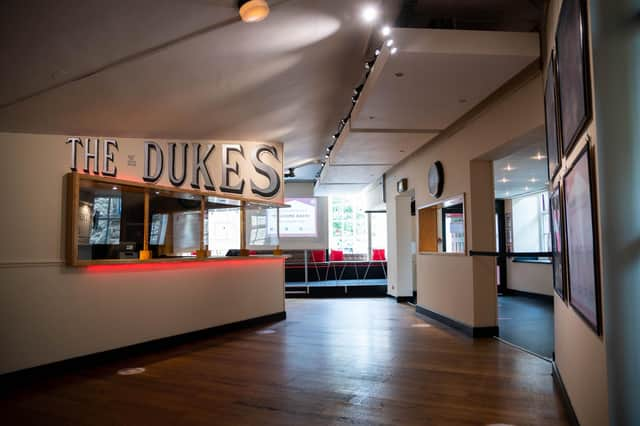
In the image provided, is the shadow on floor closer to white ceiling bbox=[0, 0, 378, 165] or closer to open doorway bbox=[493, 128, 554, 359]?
open doorway bbox=[493, 128, 554, 359]

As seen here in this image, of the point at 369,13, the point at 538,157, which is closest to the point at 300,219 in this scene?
the point at 538,157

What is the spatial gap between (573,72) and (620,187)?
2.60ft

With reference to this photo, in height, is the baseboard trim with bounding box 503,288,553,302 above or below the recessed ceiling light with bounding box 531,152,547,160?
below

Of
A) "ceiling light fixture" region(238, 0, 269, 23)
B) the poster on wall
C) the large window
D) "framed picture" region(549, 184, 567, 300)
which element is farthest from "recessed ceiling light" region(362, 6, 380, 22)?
the poster on wall

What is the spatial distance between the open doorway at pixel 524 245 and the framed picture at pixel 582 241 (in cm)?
300

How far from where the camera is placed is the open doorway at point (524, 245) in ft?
21.4

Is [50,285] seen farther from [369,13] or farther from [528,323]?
[528,323]

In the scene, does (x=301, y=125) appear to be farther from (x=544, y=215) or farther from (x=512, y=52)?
(x=544, y=215)

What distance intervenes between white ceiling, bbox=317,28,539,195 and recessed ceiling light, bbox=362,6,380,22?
428mm

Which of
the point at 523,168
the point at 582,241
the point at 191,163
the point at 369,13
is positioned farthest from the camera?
the point at 523,168

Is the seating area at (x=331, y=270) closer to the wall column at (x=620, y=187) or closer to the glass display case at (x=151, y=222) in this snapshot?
the glass display case at (x=151, y=222)

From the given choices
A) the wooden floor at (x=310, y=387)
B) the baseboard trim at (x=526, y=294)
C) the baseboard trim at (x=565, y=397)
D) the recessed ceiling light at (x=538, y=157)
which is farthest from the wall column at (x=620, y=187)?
the baseboard trim at (x=526, y=294)

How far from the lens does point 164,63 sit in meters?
4.29

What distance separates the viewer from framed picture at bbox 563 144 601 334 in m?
1.98
